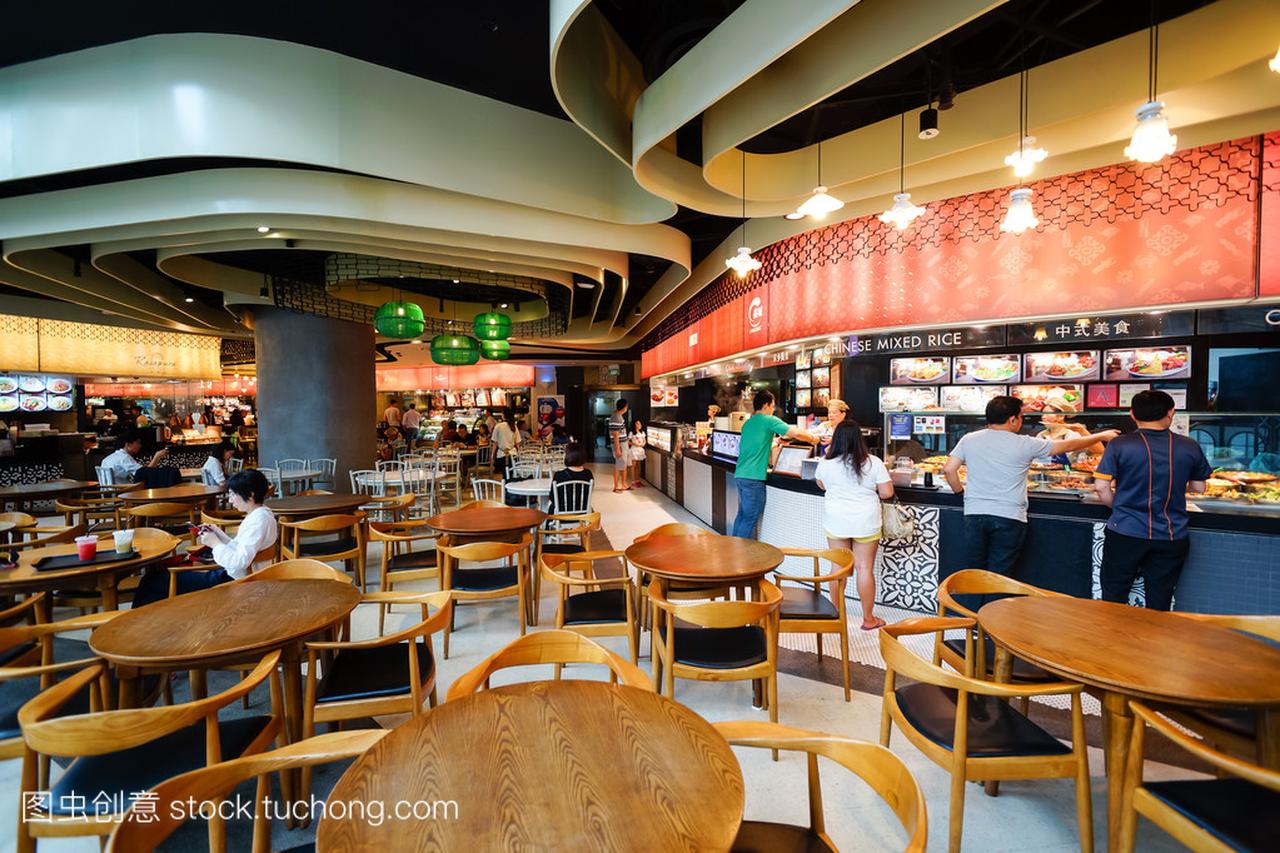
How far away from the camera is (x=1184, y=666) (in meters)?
1.86

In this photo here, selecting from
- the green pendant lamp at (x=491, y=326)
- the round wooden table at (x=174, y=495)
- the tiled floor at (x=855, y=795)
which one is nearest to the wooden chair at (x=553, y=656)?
the tiled floor at (x=855, y=795)

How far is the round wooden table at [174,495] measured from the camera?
5309 millimetres

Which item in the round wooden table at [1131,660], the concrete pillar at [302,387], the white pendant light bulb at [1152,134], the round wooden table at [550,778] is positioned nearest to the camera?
the round wooden table at [550,778]

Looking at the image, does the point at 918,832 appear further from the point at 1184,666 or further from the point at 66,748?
the point at 66,748

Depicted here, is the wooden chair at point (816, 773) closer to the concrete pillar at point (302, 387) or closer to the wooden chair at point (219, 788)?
the wooden chair at point (219, 788)

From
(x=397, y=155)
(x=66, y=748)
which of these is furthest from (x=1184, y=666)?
(x=397, y=155)

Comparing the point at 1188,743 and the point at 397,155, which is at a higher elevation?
the point at 397,155

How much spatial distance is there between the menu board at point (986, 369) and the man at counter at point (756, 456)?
68.1 inches

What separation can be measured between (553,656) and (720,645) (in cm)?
99

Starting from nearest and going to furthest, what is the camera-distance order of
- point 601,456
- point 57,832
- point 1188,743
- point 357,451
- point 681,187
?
point 1188,743, point 57,832, point 681,187, point 357,451, point 601,456

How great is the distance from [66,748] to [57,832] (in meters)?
0.32

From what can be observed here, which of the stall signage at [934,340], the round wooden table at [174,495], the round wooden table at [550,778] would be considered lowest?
the round wooden table at [550,778]

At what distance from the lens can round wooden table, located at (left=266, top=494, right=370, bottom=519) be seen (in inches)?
193

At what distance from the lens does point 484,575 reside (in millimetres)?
3883
